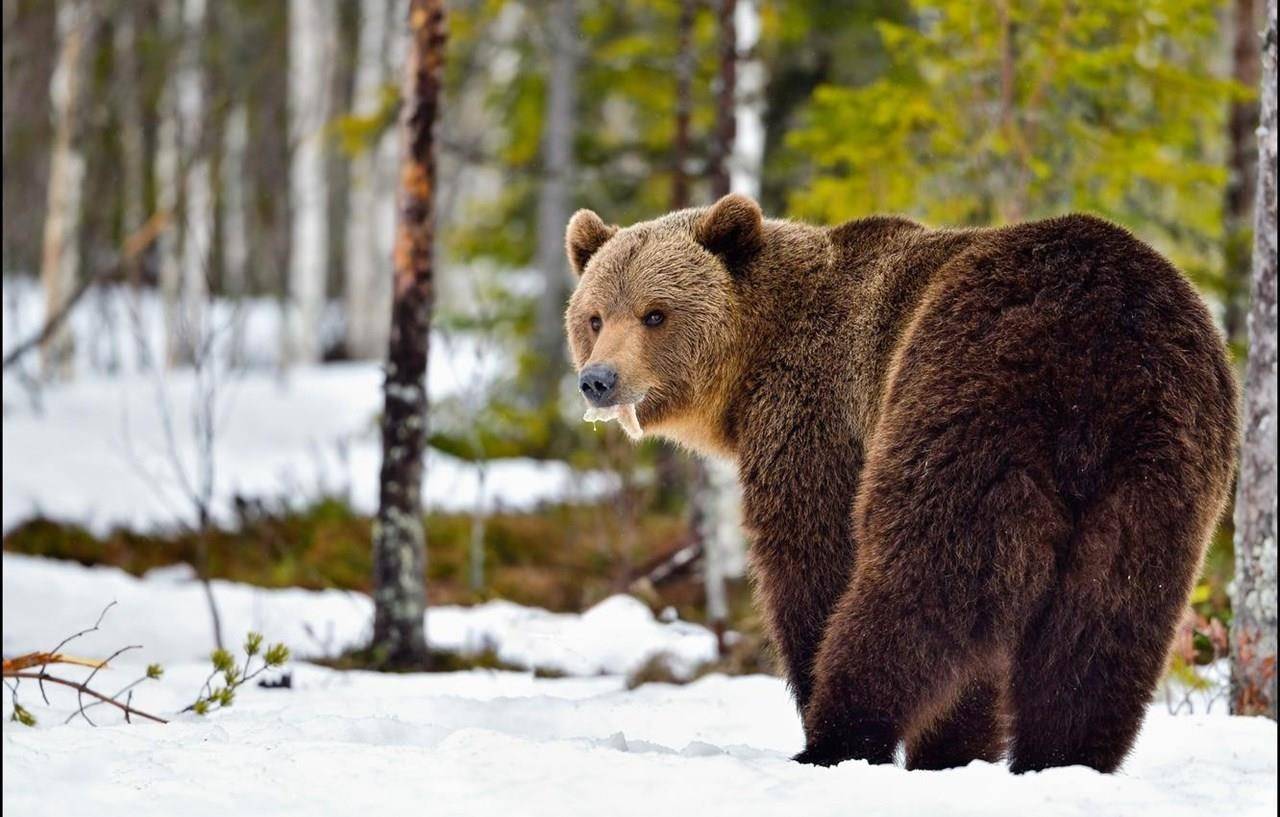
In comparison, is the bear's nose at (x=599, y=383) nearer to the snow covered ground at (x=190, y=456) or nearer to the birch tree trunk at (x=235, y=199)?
the snow covered ground at (x=190, y=456)

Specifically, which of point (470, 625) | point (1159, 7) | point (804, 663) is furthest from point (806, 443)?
point (1159, 7)

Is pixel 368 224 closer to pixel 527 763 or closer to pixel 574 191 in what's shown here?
pixel 574 191

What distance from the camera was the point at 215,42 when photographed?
26641 millimetres

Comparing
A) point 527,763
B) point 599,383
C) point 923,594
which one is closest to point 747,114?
point 599,383

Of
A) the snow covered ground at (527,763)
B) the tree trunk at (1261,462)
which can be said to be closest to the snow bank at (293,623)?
the snow covered ground at (527,763)

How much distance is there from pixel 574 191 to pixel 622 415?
34.0 feet

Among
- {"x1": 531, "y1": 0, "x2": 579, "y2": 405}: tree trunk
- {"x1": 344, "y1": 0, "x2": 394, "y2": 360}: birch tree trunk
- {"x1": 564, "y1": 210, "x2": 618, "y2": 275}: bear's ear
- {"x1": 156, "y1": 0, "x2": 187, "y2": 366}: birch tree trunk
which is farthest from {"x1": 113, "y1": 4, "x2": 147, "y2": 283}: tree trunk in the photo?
{"x1": 564, "y1": 210, "x2": 618, "y2": 275}: bear's ear

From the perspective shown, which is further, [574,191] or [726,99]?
[574,191]

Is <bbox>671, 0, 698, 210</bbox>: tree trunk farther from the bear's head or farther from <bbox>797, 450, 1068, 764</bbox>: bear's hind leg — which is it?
<bbox>797, 450, 1068, 764</bbox>: bear's hind leg

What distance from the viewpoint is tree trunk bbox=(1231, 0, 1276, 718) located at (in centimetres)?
520

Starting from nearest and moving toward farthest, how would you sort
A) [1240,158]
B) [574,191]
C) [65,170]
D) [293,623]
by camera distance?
[293,623] → [1240,158] → [574,191] → [65,170]

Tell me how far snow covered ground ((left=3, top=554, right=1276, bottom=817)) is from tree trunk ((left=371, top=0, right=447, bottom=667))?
0.84m

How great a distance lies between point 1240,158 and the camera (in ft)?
39.3

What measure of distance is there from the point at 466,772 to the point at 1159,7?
294 inches
